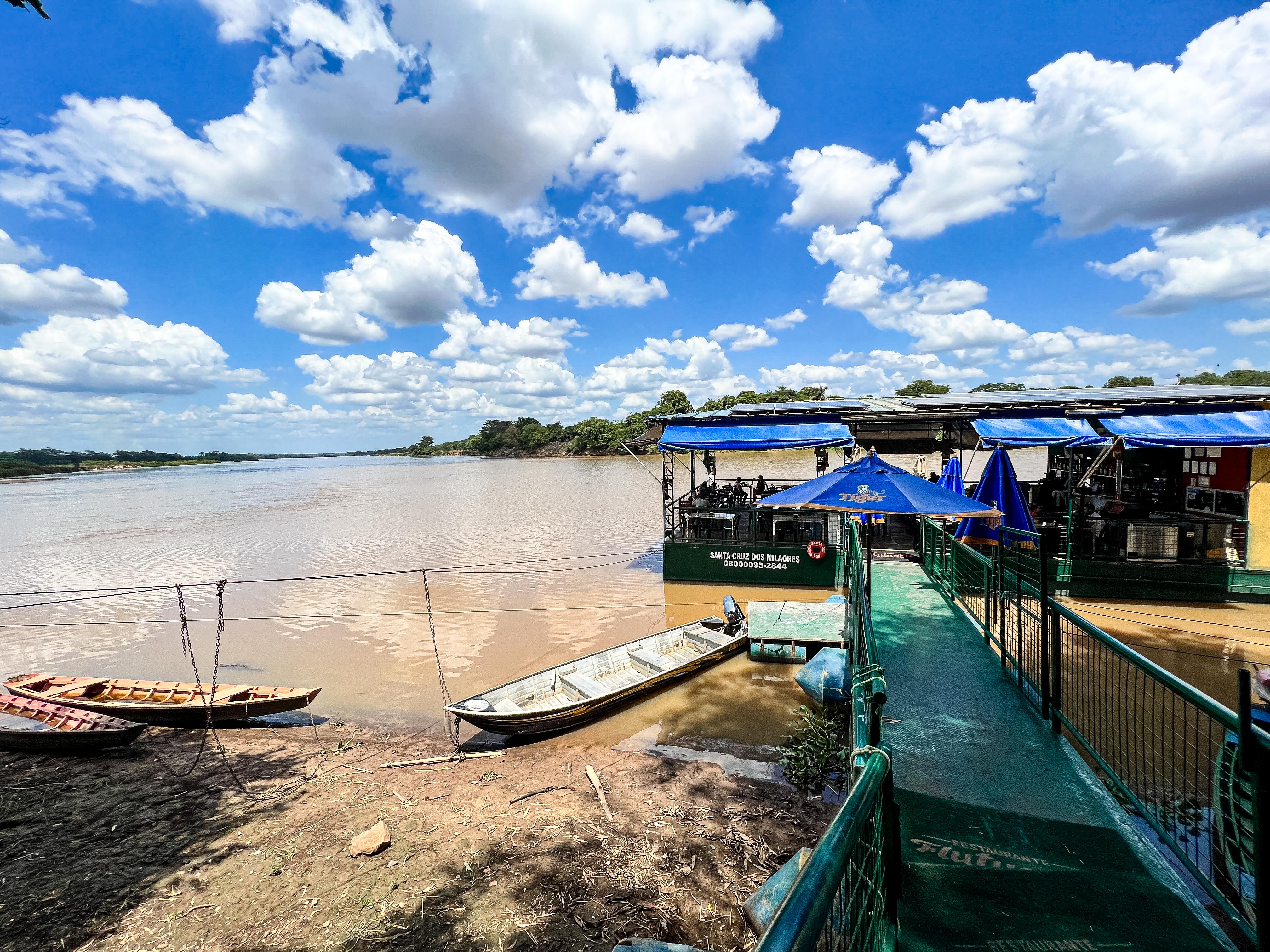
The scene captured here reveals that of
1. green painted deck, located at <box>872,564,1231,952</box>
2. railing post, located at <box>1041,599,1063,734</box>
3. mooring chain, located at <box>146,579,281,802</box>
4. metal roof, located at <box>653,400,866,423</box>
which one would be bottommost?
mooring chain, located at <box>146,579,281,802</box>

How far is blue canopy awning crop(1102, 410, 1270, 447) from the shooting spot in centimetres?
986

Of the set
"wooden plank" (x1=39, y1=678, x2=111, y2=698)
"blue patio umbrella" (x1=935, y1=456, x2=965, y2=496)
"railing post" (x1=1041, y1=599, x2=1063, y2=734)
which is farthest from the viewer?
"blue patio umbrella" (x1=935, y1=456, x2=965, y2=496)

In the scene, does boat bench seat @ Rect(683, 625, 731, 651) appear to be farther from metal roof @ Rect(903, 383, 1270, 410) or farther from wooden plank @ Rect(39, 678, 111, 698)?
wooden plank @ Rect(39, 678, 111, 698)

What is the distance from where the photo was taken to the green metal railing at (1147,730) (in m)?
2.17

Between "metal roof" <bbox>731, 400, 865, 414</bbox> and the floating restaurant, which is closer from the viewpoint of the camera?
the floating restaurant

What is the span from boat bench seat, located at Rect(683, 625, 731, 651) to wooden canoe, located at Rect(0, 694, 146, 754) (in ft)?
29.0

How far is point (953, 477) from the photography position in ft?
44.7

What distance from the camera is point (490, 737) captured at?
8.19 meters

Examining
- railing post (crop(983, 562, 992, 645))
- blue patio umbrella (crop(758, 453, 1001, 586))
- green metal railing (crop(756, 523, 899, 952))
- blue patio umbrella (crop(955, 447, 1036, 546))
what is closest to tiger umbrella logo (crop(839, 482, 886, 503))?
blue patio umbrella (crop(758, 453, 1001, 586))

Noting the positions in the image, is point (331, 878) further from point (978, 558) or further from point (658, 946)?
point (978, 558)

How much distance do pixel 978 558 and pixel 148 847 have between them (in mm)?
10203

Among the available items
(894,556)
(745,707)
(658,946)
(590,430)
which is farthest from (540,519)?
(590,430)

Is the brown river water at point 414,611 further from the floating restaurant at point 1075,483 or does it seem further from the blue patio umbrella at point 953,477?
the blue patio umbrella at point 953,477

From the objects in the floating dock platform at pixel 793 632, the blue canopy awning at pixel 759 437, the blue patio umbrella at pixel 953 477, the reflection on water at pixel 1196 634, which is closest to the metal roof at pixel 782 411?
the blue canopy awning at pixel 759 437
